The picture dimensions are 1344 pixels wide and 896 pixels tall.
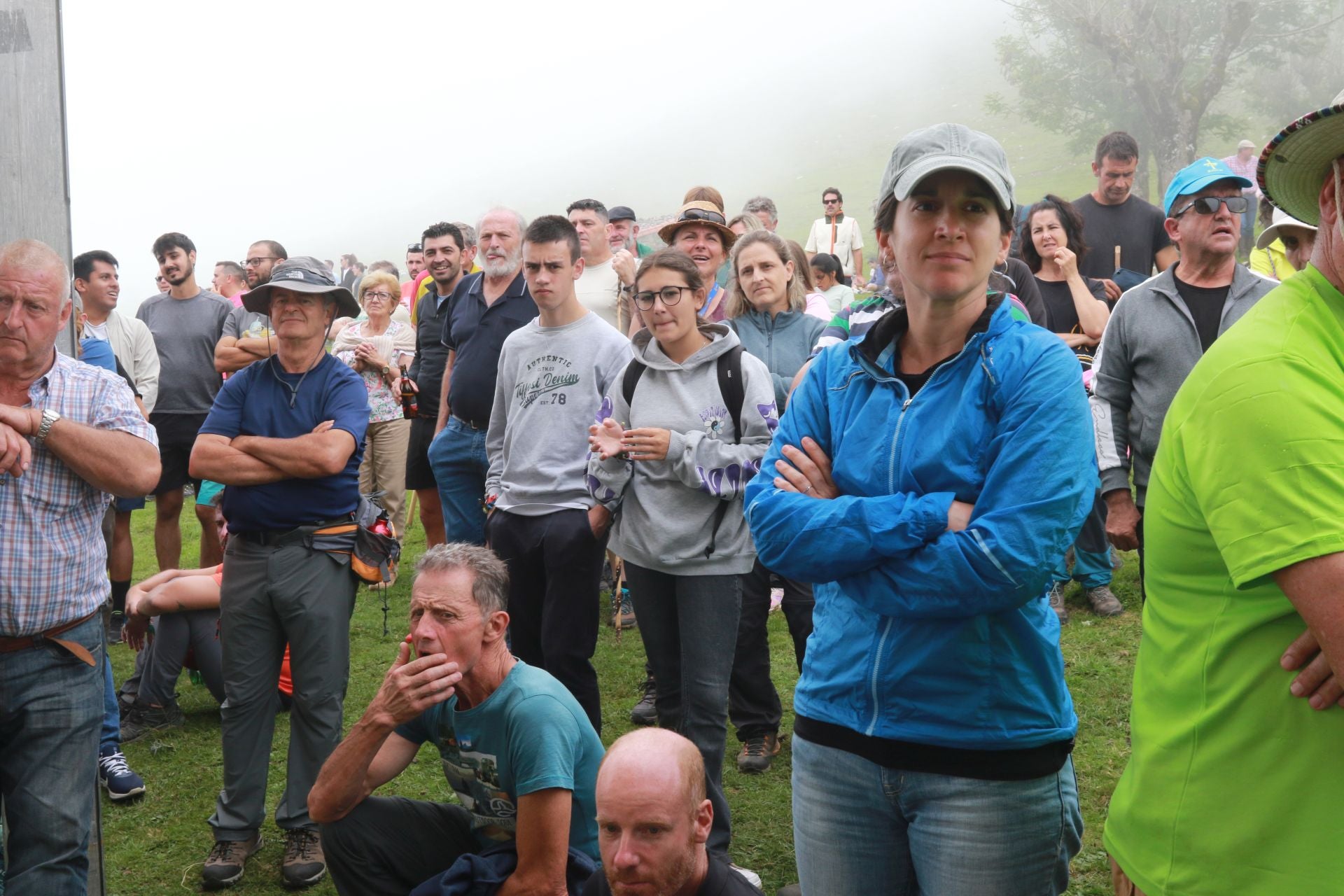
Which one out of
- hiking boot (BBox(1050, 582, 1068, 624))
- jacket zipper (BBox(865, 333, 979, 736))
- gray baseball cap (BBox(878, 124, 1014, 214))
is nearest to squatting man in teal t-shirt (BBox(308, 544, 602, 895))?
jacket zipper (BBox(865, 333, 979, 736))

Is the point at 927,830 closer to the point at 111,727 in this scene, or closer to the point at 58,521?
the point at 58,521

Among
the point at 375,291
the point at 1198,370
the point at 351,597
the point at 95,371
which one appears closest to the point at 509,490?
the point at 351,597

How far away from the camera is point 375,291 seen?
10031 millimetres

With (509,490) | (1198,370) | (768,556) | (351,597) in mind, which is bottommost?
(351,597)

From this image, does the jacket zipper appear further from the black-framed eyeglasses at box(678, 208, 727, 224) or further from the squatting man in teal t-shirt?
the black-framed eyeglasses at box(678, 208, 727, 224)

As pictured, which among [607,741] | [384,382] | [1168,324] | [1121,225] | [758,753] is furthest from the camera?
[384,382]

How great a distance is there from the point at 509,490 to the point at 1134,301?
2.74m

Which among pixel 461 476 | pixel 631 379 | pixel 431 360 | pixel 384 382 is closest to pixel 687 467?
pixel 631 379

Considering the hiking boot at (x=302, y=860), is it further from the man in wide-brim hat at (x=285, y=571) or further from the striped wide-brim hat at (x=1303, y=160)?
the striped wide-brim hat at (x=1303, y=160)

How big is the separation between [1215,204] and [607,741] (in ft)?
11.8

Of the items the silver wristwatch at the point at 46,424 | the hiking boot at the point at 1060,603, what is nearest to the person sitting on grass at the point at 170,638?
the silver wristwatch at the point at 46,424

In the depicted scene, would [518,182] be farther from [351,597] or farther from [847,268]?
[351,597]

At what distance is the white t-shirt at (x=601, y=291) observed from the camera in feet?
25.0

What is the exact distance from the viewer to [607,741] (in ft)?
18.7
